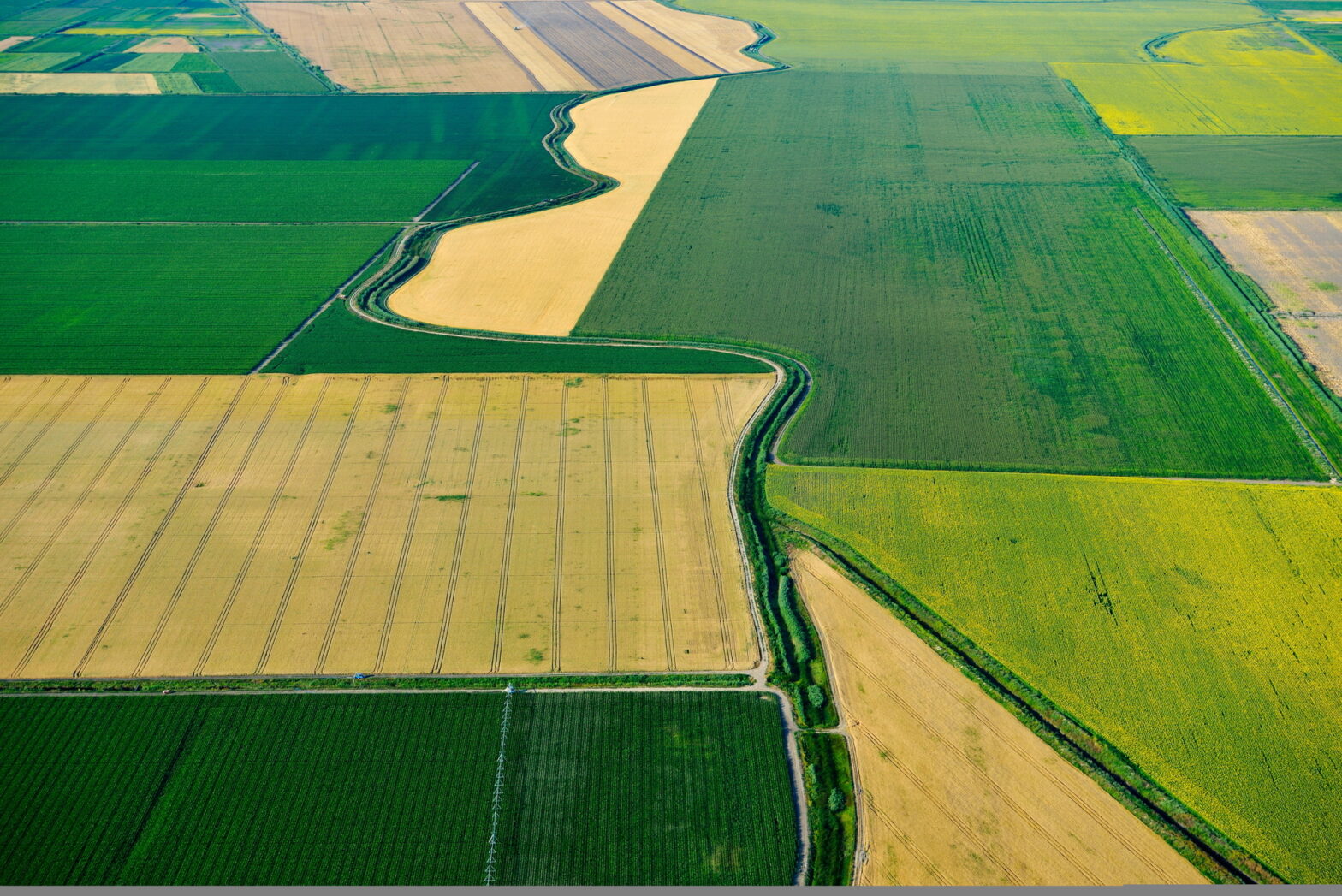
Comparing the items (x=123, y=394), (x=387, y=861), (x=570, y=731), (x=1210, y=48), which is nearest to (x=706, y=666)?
(x=570, y=731)

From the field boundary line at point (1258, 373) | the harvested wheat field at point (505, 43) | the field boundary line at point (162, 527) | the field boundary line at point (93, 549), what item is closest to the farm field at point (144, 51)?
the harvested wheat field at point (505, 43)

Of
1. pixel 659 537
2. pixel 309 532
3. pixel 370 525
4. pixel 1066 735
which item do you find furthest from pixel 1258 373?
pixel 309 532

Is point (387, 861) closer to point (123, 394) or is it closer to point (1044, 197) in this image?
point (123, 394)

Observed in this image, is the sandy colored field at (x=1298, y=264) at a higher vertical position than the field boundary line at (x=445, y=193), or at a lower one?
lower

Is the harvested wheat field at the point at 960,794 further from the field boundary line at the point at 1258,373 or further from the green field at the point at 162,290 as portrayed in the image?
the green field at the point at 162,290

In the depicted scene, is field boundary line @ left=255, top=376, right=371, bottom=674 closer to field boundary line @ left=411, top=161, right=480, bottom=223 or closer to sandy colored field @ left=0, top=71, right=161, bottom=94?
field boundary line @ left=411, top=161, right=480, bottom=223

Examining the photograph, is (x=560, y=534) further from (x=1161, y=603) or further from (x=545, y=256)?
(x=545, y=256)
